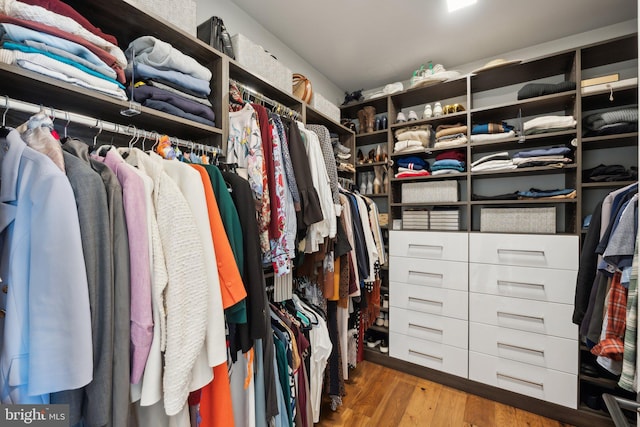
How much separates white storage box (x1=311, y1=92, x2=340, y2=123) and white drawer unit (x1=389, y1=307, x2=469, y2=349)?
66.2 inches

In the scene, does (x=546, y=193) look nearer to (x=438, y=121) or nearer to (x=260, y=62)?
(x=438, y=121)

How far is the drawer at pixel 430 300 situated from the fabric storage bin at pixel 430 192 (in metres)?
0.70

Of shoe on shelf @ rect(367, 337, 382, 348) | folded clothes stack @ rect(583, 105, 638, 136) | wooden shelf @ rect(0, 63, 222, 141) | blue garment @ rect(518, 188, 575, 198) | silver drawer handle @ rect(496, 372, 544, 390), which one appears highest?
folded clothes stack @ rect(583, 105, 638, 136)

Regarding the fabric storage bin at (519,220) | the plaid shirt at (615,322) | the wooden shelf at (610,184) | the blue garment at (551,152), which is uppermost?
the blue garment at (551,152)

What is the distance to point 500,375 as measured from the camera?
185 centimetres

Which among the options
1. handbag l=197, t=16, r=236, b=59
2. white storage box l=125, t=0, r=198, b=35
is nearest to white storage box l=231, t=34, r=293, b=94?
handbag l=197, t=16, r=236, b=59

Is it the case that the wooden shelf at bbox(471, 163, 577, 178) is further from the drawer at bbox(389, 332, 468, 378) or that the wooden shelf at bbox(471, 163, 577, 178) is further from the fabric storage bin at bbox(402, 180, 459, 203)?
the drawer at bbox(389, 332, 468, 378)

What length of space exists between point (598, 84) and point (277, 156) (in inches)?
79.7

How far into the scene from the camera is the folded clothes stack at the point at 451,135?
2.05m

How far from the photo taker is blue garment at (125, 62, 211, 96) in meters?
1.02

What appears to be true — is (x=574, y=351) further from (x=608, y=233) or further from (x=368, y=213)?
→ (x=368, y=213)

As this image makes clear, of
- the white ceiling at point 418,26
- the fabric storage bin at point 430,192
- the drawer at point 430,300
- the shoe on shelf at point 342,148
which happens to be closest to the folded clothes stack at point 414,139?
the fabric storage bin at point 430,192

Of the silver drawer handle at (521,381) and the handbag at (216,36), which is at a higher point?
the handbag at (216,36)

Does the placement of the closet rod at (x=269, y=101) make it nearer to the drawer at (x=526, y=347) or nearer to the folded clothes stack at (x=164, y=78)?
the folded clothes stack at (x=164, y=78)
